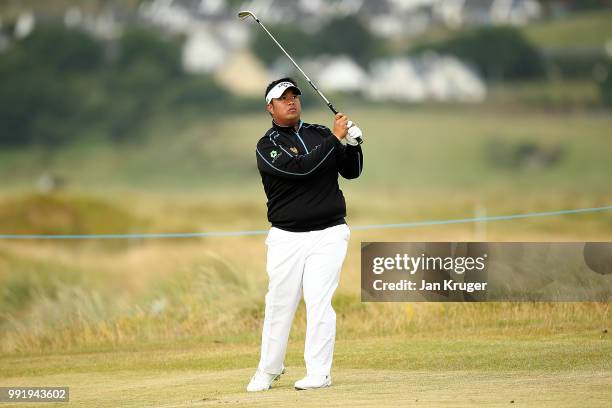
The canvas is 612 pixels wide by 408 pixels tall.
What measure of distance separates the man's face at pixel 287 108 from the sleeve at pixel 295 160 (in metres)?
0.20

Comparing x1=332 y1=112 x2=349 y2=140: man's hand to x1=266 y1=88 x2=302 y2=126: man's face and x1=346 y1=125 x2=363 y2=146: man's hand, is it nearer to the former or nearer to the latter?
x1=346 y1=125 x2=363 y2=146: man's hand

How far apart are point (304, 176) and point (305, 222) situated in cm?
30

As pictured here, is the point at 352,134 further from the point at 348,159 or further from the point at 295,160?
the point at 295,160

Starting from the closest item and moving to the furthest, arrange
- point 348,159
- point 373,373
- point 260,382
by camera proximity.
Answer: point 348,159 < point 260,382 < point 373,373

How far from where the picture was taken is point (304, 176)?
8.51 metres

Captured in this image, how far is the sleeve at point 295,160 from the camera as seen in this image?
27.8 feet

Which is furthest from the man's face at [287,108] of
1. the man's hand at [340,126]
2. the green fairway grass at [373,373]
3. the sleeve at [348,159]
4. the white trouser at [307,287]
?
the green fairway grass at [373,373]

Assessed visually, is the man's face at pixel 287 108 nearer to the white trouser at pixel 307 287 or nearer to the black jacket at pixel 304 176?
the black jacket at pixel 304 176

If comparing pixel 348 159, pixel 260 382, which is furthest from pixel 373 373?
pixel 348 159

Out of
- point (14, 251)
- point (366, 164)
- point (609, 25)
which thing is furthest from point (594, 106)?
point (14, 251)

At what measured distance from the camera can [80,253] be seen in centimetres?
4697

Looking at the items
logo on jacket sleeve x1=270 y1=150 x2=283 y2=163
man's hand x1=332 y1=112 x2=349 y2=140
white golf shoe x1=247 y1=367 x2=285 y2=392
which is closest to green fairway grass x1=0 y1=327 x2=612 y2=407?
white golf shoe x1=247 y1=367 x2=285 y2=392

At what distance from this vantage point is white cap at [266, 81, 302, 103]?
28.6ft

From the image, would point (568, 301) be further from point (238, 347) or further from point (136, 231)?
point (136, 231)
